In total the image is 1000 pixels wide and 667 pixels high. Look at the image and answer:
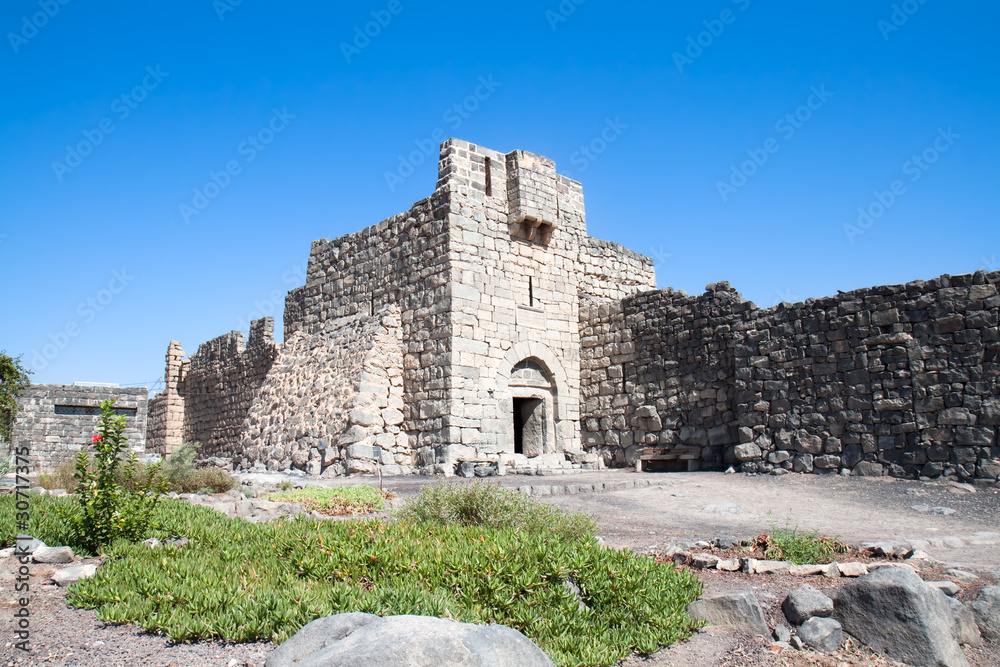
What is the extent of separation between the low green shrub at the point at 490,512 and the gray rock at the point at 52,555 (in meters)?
2.99

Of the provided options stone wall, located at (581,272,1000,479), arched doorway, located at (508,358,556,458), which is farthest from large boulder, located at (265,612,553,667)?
arched doorway, located at (508,358,556,458)

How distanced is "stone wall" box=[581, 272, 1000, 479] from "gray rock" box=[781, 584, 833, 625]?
706 centimetres

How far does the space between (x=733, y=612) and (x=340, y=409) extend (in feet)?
34.5

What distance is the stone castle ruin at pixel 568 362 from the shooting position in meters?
11.1

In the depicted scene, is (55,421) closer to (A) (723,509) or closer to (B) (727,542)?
(A) (723,509)

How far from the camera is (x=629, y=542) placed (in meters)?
7.18

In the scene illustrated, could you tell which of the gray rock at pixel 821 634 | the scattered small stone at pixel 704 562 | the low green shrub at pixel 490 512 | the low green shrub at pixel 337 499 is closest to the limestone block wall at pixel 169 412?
the low green shrub at pixel 337 499

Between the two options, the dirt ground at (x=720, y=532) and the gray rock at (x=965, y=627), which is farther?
the gray rock at (x=965, y=627)

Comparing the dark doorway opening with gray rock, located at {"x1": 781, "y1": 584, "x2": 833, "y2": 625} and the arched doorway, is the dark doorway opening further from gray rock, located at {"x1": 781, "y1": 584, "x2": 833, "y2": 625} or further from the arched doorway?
gray rock, located at {"x1": 781, "y1": 584, "x2": 833, "y2": 625}

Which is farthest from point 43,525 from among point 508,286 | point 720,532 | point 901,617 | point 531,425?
point 531,425

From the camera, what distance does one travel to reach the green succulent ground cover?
14.2 ft

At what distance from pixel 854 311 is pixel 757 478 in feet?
10.5

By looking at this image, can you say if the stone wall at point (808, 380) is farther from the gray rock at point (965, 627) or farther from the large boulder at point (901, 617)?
the large boulder at point (901, 617)

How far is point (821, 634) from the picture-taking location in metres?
4.64
